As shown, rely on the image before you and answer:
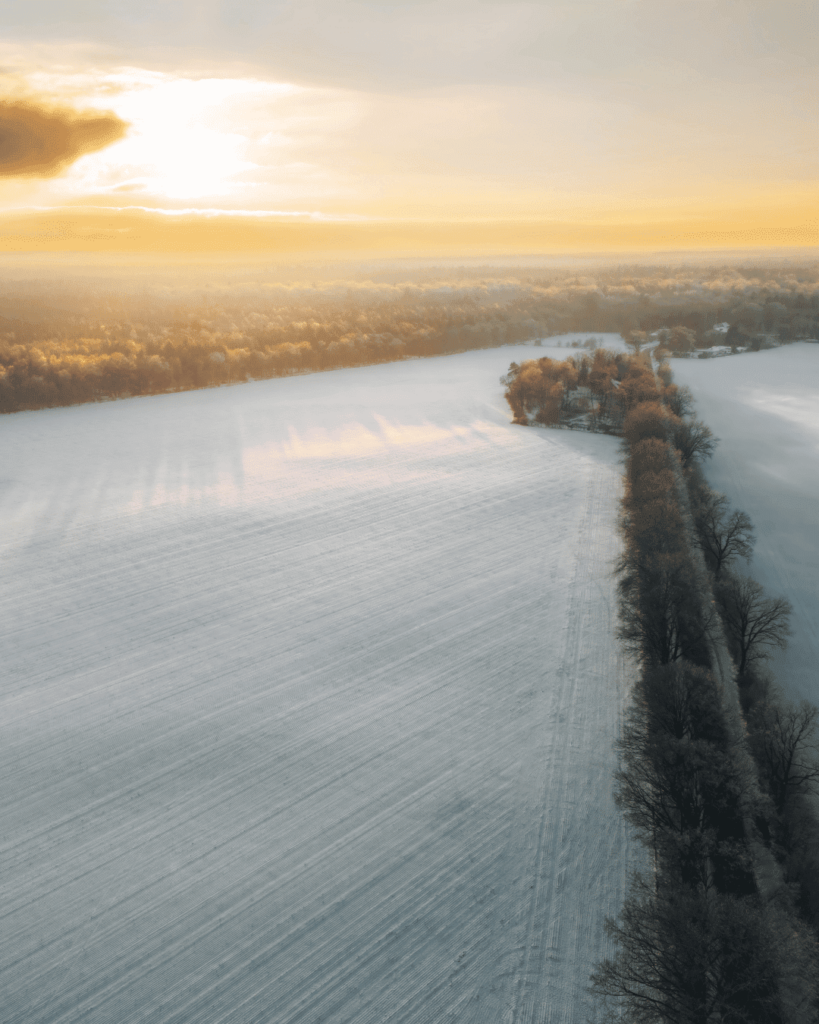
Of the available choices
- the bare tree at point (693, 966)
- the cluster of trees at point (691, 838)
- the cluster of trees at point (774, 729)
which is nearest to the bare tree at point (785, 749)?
the cluster of trees at point (774, 729)

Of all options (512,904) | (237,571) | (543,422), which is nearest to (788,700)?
(512,904)

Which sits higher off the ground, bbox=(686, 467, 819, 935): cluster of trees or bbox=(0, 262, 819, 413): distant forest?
bbox=(0, 262, 819, 413): distant forest

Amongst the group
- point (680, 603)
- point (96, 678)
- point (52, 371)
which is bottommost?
point (96, 678)

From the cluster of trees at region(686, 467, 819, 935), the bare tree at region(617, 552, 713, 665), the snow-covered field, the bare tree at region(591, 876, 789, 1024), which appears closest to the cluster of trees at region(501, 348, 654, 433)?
the snow-covered field

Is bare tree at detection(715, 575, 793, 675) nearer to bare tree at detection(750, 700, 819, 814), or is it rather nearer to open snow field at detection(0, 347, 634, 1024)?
bare tree at detection(750, 700, 819, 814)

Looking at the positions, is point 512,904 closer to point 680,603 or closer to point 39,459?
point 680,603

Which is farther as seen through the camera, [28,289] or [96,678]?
[28,289]
